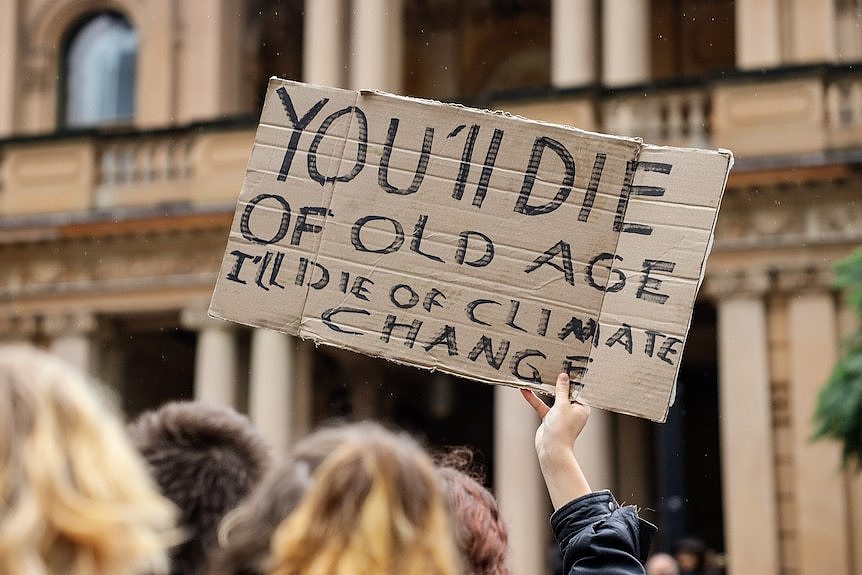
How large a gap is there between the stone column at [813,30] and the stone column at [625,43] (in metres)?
1.78

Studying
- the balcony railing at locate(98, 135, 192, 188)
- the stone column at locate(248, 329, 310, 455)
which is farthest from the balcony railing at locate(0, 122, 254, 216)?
the stone column at locate(248, 329, 310, 455)

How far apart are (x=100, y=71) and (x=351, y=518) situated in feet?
68.0

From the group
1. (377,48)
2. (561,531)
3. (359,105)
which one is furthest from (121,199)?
(561,531)

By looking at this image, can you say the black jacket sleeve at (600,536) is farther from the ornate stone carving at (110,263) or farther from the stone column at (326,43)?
the stone column at (326,43)

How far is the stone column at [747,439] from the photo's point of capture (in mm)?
15602

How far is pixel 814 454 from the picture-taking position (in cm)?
1562

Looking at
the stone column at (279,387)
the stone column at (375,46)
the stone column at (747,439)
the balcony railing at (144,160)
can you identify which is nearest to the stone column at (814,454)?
the stone column at (747,439)

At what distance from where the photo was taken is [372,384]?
21141 millimetres

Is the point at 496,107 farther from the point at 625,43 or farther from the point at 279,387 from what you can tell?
the point at 279,387

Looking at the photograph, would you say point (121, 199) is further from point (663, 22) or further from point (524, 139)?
point (524, 139)

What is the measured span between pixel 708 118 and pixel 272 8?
320 inches

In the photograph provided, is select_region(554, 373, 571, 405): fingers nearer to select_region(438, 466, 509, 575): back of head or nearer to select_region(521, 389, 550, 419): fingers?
select_region(521, 389, 550, 419): fingers

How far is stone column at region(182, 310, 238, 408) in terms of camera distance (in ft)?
60.0

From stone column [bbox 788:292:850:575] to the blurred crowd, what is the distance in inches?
490
